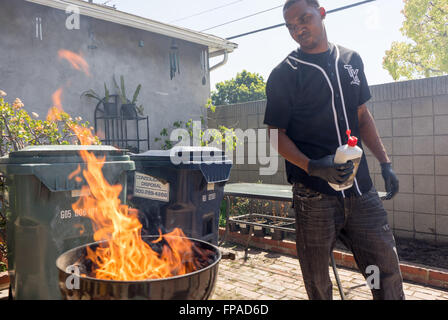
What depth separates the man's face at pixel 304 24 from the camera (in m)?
2.10

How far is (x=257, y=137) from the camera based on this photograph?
23.2 ft

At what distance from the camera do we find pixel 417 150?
5074 mm

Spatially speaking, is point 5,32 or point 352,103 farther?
point 5,32

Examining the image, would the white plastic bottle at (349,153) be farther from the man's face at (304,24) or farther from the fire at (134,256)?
the fire at (134,256)

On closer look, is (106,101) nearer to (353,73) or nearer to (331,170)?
(353,73)

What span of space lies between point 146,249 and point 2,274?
2.28 meters

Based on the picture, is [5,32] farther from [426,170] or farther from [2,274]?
[426,170]

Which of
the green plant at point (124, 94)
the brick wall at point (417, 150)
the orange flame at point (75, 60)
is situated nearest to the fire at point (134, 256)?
the brick wall at point (417, 150)

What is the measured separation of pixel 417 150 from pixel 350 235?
361 cm

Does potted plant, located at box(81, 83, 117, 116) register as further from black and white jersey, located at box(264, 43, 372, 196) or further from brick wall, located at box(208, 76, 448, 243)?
black and white jersey, located at box(264, 43, 372, 196)

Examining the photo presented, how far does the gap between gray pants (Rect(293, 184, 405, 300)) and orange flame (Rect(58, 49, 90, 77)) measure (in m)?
5.75

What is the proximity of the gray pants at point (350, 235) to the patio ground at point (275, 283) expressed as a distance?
1567mm
